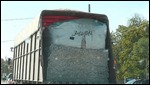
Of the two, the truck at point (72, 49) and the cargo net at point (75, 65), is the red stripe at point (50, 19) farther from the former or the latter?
the cargo net at point (75, 65)

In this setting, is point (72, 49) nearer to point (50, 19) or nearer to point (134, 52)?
point (50, 19)

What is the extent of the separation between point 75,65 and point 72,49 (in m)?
0.46

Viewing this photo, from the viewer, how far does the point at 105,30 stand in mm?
11297

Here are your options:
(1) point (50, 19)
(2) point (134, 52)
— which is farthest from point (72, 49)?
(2) point (134, 52)

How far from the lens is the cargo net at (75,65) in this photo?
1059 cm

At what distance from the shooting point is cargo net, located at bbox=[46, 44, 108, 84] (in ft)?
34.8

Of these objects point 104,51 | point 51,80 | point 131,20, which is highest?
point 131,20

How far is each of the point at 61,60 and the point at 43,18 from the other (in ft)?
4.20

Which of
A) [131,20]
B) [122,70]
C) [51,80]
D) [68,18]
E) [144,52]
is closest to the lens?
[51,80]

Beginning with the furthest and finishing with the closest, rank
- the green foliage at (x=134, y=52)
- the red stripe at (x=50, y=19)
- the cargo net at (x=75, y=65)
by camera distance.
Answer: the green foliage at (x=134, y=52), the red stripe at (x=50, y=19), the cargo net at (x=75, y=65)

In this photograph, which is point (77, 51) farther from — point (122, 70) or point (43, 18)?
point (122, 70)

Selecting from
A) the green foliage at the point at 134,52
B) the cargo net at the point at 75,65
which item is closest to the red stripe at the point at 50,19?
the cargo net at the point at 75,65

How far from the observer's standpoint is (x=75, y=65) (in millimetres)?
10766

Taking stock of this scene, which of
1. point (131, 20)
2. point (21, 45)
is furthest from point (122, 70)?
point (21, 45)
